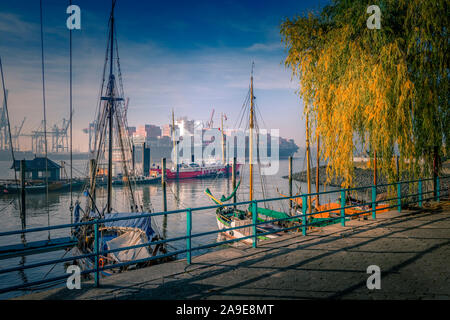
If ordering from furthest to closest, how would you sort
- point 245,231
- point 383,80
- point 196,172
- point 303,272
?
point 196,172
point 245,231
point 383,80
point 303,272

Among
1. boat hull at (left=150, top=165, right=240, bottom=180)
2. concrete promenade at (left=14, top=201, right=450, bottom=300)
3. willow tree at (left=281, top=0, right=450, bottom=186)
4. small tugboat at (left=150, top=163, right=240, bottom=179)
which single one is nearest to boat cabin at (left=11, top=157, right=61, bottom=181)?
small tugboat at (left=150, top=163, right=240, bottom=179)

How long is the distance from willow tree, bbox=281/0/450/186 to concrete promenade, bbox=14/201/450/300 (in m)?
2.87

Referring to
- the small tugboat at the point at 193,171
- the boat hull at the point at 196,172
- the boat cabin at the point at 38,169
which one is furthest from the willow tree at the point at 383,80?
the small tugboat at the point at 193,171

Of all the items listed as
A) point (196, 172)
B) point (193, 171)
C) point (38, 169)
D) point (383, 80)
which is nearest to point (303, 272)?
point (383, 80)

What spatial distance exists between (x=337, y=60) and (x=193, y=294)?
8332mm

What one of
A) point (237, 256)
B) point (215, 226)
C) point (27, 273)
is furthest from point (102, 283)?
point (215, 226)

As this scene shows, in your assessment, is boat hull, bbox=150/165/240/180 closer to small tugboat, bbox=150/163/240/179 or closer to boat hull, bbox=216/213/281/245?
small tugboat, bbox=150/163/240/179

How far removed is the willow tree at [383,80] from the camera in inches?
328

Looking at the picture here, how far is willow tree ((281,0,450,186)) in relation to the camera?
8.34 m

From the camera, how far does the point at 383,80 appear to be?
836 centimetres

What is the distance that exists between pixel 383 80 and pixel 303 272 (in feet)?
20.6

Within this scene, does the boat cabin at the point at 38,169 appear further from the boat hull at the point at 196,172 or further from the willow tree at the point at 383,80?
the willow tree at the point at 383,80

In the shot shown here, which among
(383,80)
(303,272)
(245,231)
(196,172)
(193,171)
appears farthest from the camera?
(196,172)

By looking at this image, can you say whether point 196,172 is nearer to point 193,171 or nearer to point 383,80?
point 193,171
